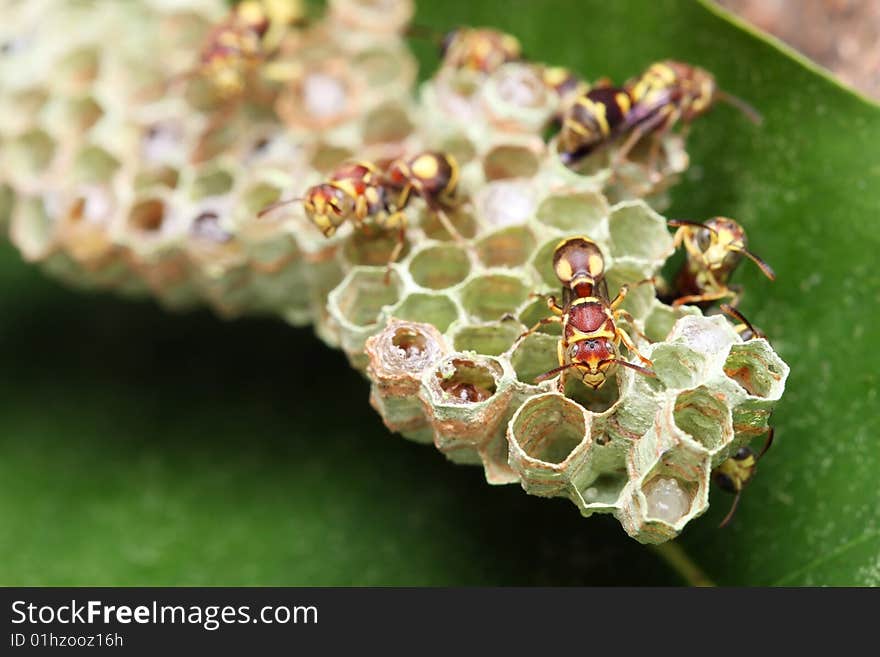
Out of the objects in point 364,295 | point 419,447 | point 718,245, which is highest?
point 718,245

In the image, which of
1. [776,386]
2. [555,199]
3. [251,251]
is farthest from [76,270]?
[776,386]

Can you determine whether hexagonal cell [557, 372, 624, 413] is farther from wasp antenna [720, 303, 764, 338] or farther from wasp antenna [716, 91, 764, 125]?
wasp antenna [716, 91, 764, 125]

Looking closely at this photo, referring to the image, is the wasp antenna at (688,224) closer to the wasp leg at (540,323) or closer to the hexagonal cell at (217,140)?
Answer: the wasp leg at (540,323)

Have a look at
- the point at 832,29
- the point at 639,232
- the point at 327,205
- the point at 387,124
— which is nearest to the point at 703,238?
the point at 639,232

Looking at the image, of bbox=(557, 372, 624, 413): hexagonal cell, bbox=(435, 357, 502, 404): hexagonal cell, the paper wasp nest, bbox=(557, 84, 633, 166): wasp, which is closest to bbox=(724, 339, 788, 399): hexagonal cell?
the paper wasp nest

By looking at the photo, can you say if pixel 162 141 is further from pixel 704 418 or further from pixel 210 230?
pixel 704 418

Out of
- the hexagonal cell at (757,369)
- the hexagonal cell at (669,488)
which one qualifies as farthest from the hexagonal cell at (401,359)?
the hexagonal cell at (757,369)

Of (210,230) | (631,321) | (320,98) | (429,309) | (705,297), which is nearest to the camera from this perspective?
(631,321)
